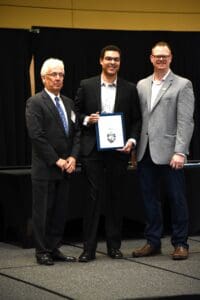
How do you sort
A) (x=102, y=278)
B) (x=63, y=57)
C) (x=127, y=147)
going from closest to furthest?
(x=102, y=278) → (x=127, y=147) → (x=63, y=57)

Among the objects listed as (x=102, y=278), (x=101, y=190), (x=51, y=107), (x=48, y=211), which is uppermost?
(x=51, y=107)

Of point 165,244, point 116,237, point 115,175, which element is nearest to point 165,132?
point 115,175

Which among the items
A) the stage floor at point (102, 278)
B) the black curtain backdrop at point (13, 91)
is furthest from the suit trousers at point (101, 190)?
the black curtain backdrop at point (13, 91)

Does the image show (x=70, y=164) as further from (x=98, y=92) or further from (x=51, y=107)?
(x=98, y=92)

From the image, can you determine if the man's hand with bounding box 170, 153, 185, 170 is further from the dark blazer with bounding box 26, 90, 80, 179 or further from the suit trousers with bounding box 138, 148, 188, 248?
the dark blazer with bounding box 26, 90, 80, 179

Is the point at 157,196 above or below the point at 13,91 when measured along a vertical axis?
below

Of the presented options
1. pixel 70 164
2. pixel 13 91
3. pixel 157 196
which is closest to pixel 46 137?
pixel 70 164

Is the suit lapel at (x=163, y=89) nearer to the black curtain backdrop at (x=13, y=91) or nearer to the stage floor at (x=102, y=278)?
the stage floor at (x=102, y=278)

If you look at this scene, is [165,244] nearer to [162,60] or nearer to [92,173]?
[92,173]

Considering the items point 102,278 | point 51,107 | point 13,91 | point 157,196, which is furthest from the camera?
point 13,91

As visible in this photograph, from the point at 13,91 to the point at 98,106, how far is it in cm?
271

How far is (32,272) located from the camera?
217 inches

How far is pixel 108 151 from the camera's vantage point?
589cm

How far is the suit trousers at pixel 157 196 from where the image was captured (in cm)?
588
